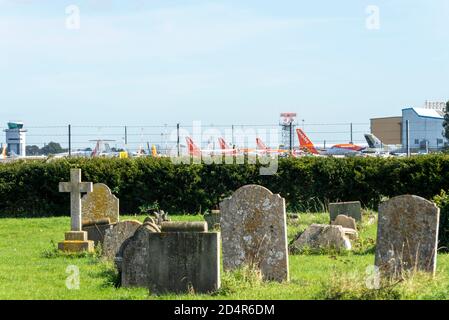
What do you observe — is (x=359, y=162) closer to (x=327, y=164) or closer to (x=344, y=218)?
(x=327, y=164)

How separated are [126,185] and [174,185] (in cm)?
156

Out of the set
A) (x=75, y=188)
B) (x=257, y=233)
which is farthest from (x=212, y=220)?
(x=257, y=233)

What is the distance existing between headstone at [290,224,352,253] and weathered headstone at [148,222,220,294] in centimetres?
621

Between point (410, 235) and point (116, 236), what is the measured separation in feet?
18.7

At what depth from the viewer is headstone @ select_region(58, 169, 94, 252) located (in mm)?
18500

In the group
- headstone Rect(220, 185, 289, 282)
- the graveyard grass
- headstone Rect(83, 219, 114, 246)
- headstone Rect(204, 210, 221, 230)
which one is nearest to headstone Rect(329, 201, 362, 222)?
the graveyard grass

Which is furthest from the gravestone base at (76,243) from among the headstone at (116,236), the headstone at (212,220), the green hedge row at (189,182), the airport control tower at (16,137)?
the airport control tower at (16,137)

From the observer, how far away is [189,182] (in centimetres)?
2861

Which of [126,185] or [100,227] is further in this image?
[126,185]

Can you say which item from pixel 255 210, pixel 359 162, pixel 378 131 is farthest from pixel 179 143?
pixel 378 131

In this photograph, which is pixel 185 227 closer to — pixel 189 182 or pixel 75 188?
pixel 75 188
